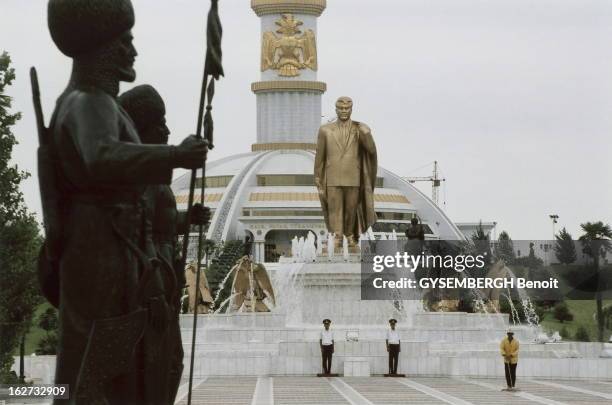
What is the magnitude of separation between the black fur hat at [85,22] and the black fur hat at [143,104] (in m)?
0.86

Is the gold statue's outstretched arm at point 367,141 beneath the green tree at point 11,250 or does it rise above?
above

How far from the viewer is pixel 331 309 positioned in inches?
1398

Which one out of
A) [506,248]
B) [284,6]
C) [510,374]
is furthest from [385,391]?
[284,6]

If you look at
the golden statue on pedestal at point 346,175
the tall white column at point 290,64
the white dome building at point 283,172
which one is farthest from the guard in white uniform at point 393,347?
the tall white column at point 290,64

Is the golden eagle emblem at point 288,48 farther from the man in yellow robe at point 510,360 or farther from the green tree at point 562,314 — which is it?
the man in yellow robe at point 510,360

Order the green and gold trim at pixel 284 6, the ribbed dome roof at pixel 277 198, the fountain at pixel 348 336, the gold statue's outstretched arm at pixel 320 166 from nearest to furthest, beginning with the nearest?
the fountain at pixel 348 336 < the gold statue's outstretched arm at pixel 320 166 < the green and gold trim at pixel 284 6 < the ribbed dome roof at pixel 277 198

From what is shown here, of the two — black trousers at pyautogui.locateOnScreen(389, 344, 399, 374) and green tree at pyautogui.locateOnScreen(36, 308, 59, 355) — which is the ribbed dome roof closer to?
green tree at pyautogui.locateOnScreen(36, 308, 59, 355)

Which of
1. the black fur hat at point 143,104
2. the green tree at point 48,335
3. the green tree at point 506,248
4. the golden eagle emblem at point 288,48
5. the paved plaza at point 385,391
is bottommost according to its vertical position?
the paved plaza at point 385,391

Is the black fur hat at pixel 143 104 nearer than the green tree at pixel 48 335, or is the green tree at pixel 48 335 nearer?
the black fur hat at pixel 143 104

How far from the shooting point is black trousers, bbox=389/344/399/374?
91.4ft

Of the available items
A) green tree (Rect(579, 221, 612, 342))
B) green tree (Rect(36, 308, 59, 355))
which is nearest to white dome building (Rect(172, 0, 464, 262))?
green tree (Rect(579, 221, 612, 342))

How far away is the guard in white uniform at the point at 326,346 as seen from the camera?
2753 centimetres

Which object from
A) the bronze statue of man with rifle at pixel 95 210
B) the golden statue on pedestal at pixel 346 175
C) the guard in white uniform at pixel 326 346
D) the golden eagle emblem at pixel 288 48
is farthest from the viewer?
the golden eagle emblem at pixel 288 48

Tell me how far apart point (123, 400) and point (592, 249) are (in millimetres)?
59584
